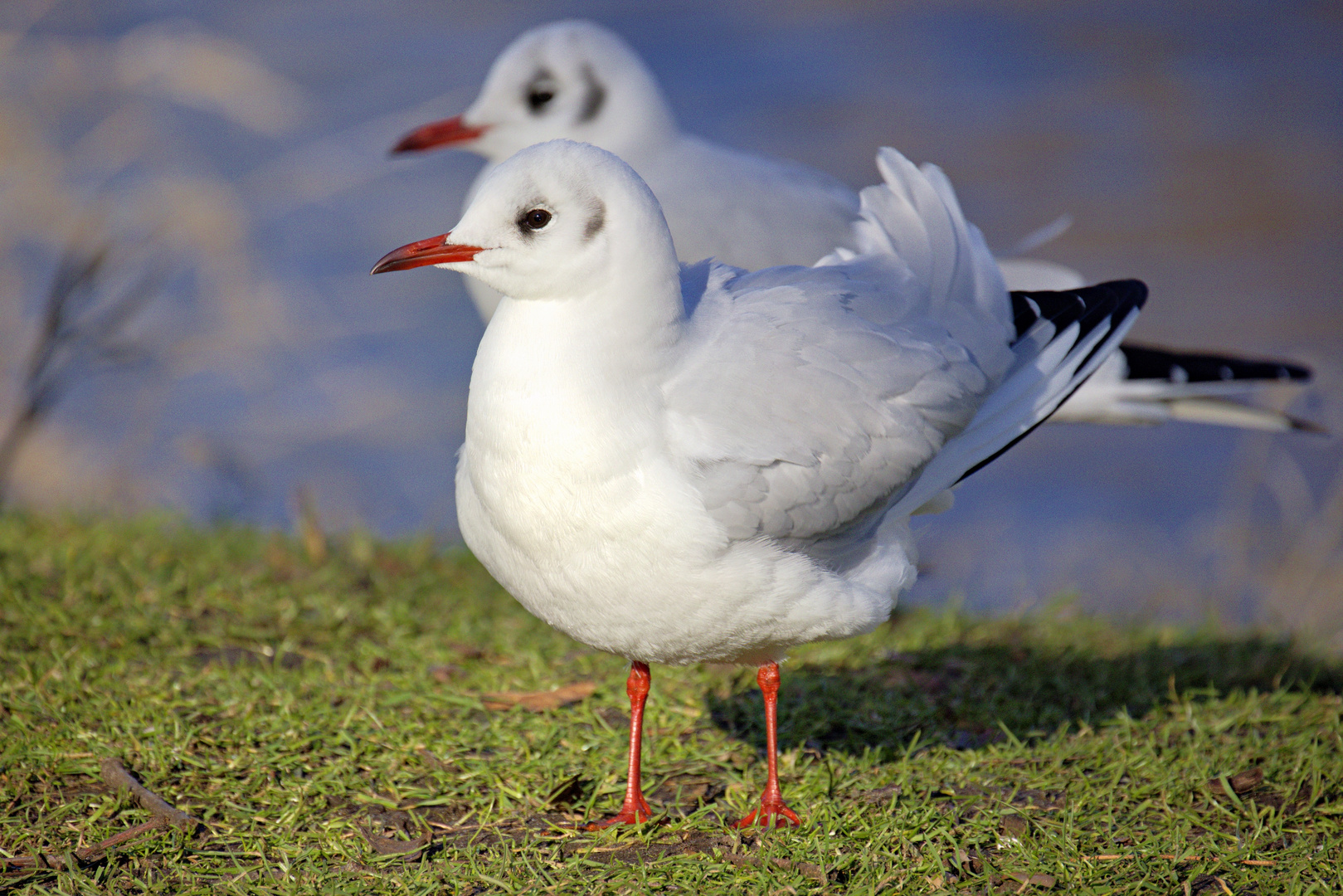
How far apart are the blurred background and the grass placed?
1.73ft

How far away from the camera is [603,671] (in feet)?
12.3

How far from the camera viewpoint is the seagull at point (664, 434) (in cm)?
267

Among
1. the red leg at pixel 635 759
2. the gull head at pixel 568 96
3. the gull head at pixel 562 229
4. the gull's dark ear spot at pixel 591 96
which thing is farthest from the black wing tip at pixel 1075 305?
the gull's dark ear spot at pixel 591 96

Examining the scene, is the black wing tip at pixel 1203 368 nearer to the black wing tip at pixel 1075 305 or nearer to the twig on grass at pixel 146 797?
the black wing tip at pixel 1075 305

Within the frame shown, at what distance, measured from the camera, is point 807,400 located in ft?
9.27

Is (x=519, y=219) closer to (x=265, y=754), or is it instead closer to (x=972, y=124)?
(x=265, y=754)

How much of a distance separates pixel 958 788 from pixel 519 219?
166 cm

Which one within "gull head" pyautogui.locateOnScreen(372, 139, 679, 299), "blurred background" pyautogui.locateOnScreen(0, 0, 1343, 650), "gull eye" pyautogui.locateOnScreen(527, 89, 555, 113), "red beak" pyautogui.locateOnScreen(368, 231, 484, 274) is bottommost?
"blurred background" pyautogui.locateOnScreen(0, 0, 1343, 650)

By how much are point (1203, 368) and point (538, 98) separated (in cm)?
274

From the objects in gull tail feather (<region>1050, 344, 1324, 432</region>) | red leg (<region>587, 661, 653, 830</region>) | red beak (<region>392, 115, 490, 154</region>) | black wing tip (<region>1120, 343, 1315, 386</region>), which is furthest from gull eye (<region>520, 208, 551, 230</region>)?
red beak (<region>392, 115, 490, 154</region>)

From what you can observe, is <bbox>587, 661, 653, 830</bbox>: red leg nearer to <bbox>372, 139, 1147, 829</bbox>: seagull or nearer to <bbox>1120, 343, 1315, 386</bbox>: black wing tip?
<bbox>372, 139, 1147, 829</bbox>: seagull

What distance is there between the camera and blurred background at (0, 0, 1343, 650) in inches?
229

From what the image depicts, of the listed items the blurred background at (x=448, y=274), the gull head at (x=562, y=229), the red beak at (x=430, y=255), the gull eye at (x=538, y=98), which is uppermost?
the gull head at (x=562, y=229)

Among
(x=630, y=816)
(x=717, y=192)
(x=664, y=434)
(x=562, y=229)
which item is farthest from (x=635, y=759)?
(x=717, y=192)
